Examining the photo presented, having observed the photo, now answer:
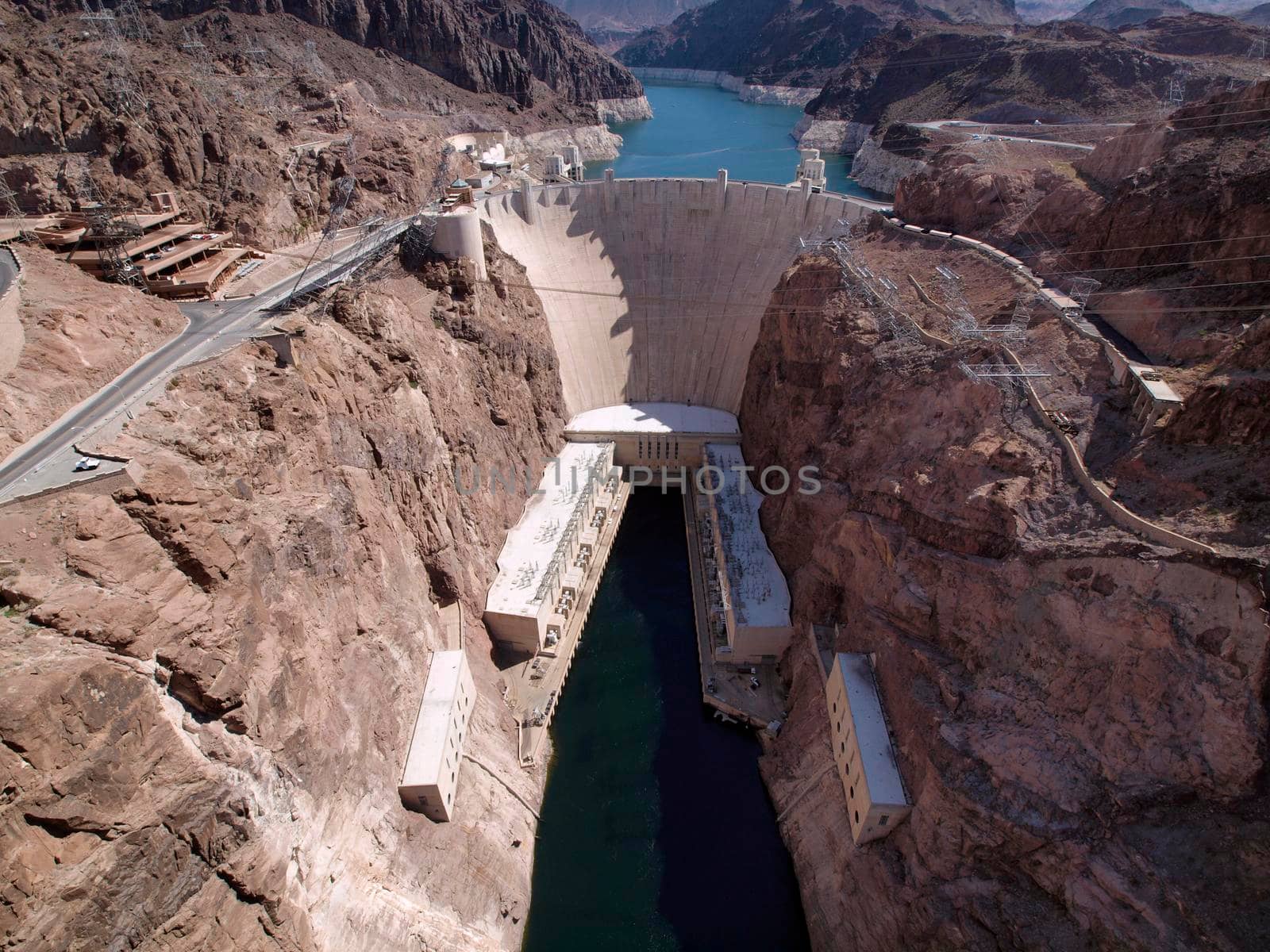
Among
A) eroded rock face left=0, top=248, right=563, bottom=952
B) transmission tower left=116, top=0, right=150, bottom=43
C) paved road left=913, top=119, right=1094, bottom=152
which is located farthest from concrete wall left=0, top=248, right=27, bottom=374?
paved road left=913, top=119, right=1094, bottom=152

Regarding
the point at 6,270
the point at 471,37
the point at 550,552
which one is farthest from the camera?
the point at 471,37

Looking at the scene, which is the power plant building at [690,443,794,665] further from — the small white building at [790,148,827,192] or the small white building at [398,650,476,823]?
the small white building at [790,148,827,192]

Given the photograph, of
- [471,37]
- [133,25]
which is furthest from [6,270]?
[471,37]

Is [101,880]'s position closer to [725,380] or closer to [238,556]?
[238,556]

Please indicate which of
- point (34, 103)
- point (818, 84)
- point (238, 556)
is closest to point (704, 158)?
point (818, 84)

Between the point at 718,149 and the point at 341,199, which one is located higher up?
the point at 341,199

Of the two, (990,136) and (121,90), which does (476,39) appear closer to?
(990,136)
